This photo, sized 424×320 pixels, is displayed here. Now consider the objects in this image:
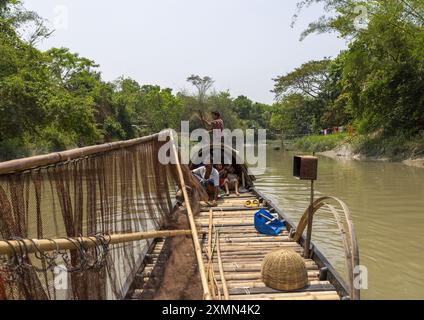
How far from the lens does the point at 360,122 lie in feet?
88.3

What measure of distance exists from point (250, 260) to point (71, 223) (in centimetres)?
271

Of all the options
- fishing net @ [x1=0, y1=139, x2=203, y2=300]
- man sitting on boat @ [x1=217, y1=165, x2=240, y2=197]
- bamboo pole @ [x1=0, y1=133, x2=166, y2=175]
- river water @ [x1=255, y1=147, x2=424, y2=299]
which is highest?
bamboo pole @ [x1=0, y1=133, x2=166, y2=175]

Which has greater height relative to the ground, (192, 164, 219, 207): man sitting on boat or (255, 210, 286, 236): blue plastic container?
(192, 164, 219, 207): man sitting on boat

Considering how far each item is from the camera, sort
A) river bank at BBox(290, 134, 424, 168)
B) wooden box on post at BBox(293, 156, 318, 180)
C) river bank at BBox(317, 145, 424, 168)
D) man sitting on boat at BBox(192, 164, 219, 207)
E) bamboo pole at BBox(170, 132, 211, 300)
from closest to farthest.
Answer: bamboo pole at BBox(170, 132, 211, 300), wooden box on post at BBox(293, 156, 318, 180), man sitting on boat at BBox(192, 164, 219, 207), river bank at BBox(317, 145, 424, 168), river bank at BBox(290, 134, 424, 168)

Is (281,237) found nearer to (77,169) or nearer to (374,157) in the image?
(77,169)

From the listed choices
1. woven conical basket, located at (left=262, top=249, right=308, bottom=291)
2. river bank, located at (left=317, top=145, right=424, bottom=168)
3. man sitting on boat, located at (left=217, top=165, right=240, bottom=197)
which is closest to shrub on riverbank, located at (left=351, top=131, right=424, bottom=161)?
river bank, located at (left=317, top=145, right=424, bottom=168)

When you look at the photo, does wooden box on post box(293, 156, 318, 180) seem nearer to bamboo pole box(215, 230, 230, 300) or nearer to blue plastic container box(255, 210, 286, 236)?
bamboo pole box(215, 230, 230, 300)

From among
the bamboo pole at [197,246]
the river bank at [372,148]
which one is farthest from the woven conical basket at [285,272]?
the river bank at [372,148]

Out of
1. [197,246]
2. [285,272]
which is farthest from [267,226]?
[197,246]

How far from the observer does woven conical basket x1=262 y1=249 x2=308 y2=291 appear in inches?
159

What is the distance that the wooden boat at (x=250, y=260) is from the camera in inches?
154

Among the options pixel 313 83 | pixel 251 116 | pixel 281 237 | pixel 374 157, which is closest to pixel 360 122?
pixel 374 157

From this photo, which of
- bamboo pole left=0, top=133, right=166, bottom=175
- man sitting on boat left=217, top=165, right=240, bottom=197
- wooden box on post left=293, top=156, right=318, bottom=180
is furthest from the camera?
man sitting on boat left=217, top=165, right=240, bottom=197

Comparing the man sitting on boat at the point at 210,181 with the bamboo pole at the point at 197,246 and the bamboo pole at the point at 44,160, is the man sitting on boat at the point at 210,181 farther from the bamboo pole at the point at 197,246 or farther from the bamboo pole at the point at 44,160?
the bamboo pole at the point at 44,160
